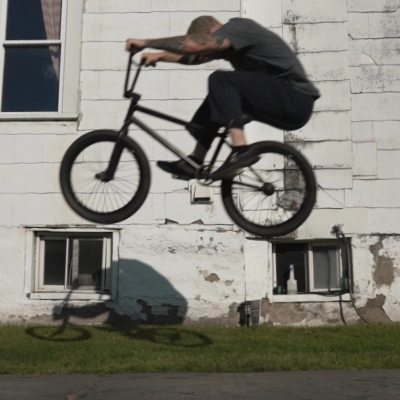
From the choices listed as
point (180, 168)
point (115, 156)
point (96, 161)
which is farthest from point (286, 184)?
point (96, 161)

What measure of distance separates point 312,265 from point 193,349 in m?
2.39

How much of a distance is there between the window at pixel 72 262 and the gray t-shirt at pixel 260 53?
5.09 m

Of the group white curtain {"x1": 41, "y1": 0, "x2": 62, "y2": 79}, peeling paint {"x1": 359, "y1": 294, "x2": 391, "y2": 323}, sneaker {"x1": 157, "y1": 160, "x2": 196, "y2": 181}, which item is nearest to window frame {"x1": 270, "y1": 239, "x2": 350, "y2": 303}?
peeling paint {"x1": 359, "y1": 294, "x2": 391, "y2": 323}

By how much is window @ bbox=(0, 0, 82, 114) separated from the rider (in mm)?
5104

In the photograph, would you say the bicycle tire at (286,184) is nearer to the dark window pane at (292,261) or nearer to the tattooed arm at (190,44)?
the tattooed arm at (190,44)

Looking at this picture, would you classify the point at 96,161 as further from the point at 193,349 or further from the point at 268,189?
the point at 193,349

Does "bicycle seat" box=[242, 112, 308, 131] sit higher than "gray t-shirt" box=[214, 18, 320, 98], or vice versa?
"gray t-shirt" box=[214, 18, 320, 98]

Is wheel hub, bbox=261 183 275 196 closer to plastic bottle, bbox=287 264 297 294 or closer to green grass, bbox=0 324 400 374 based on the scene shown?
green grass, bbox=0 324 400 374

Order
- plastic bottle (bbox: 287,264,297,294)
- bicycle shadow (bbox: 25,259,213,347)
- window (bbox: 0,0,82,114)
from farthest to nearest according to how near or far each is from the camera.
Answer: window (bbox: 0,0,82,114), plastic bottle (bbox: 287,264,297,294), bicycle shadow (bbox: 25,259,213,347)

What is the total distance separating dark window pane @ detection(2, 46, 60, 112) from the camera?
33.9ft

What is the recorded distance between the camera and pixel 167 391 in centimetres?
679

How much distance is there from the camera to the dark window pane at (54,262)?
10.2 metres

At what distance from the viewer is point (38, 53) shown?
34.3 ft

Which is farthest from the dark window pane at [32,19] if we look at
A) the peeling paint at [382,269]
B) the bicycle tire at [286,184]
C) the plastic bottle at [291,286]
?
the bicycle tire at [286,184]
